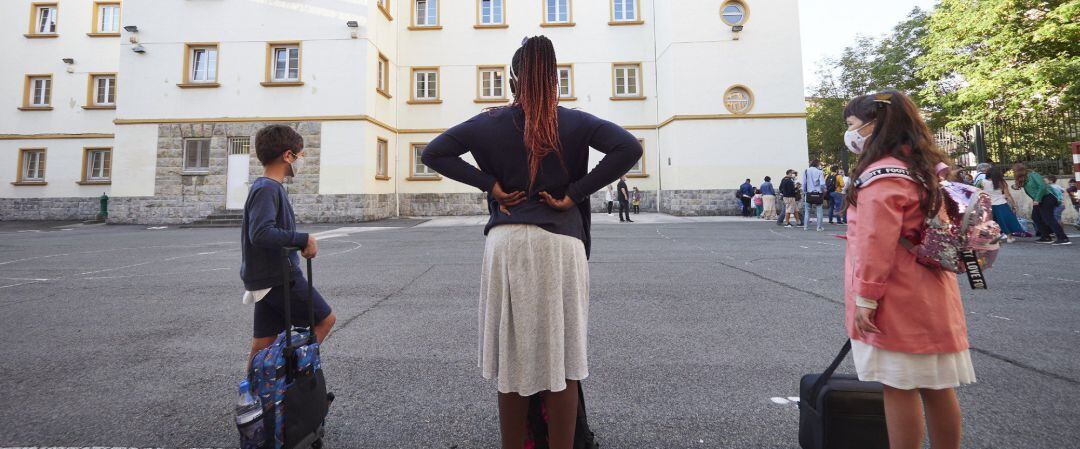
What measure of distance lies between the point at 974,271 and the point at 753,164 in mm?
21125

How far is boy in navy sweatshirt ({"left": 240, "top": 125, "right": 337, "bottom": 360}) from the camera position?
2.51 metres

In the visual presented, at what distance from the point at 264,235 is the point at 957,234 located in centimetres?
293

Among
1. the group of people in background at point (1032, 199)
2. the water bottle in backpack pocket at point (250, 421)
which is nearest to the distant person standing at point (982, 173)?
the group of people in background at point (1032, 199)

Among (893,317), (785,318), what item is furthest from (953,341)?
(785,318)

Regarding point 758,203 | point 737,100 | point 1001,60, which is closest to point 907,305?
point 758,203

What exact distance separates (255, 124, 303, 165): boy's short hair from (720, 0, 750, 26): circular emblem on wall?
22164 mm

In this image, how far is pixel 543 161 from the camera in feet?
6.12

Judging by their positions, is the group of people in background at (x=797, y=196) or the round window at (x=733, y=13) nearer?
the group of people in background at (x=797, y=196)

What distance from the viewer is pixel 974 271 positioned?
187cm

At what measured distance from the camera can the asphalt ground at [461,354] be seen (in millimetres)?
2645

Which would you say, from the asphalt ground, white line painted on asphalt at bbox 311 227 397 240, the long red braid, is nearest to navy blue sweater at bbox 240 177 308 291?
the asphalt ground

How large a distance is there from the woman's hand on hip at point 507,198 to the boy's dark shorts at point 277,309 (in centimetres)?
140

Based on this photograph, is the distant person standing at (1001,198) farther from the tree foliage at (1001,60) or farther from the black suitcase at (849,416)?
the black suitcase at (849,416)

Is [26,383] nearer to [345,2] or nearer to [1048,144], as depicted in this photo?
[345,2]
